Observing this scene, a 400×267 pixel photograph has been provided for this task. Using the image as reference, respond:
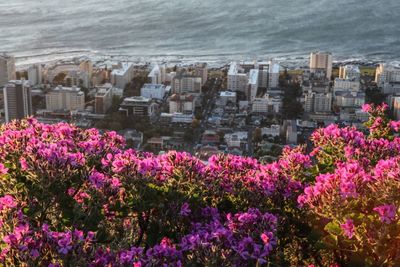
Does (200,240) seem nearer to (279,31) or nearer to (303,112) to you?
(303,112)

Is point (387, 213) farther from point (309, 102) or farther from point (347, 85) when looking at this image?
point (347, 85)

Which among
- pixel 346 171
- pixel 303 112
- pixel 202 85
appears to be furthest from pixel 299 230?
pixel 202 85

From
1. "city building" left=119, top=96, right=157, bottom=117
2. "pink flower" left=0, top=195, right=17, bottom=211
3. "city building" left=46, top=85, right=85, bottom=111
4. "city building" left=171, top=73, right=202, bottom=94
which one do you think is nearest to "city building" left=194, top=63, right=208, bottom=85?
"city building" left=171, top=73, right=202, bottom=94

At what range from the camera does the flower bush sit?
1181 mm

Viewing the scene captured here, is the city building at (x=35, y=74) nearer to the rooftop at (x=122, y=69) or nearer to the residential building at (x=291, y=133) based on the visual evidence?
the rooftop at (x=122, y=69)

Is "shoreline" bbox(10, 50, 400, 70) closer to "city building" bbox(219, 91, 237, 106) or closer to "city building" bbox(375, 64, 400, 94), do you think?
"city building" bbox(375, 64, 400, 94)

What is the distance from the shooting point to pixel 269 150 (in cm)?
744

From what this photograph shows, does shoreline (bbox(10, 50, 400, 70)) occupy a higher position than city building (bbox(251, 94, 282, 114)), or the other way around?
shoreline (bbox(10, 50, 400, 70))

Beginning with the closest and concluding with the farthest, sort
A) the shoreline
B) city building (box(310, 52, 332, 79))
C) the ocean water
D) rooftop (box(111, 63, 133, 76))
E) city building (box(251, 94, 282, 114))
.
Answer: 1. city building (box(251, 94, 282, 114))
2. rooftop (box(111, 63, 133, 76))
3. city building (box(310, 52, 332, 79))
4. the shoreline
5. the ocean water

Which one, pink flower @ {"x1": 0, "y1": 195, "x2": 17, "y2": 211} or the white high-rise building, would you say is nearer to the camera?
pink flower @ {"x1": 0, "y1": 195, "x2": 17, "y2": 211}

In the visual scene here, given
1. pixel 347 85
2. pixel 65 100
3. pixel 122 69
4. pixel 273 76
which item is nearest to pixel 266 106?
pixel 273 76

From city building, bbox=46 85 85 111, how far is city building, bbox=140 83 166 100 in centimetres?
105

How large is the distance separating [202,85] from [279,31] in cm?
Answer: 356

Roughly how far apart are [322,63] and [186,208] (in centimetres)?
1038
